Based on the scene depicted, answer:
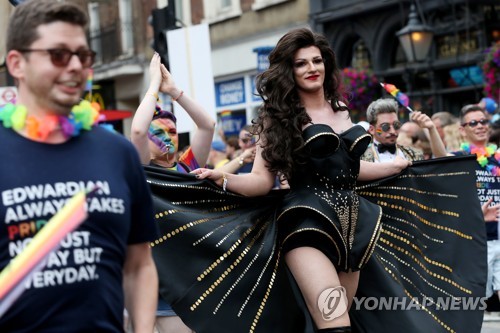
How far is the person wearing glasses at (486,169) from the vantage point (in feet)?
29.0

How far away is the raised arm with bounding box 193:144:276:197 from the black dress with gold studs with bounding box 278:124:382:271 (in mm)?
149

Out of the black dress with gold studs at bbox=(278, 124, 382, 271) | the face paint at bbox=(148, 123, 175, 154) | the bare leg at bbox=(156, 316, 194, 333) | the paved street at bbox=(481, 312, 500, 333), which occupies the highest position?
the face paint at bbox=(148, 123, 175, 154)

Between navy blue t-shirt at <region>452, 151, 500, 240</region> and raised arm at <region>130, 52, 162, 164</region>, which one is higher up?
raised arm at <region>130, 52, 162, 164</region>

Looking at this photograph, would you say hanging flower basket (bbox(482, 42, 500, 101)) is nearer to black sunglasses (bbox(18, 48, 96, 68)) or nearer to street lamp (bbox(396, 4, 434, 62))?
street lamp (bbox(396, 4, 434, 62))

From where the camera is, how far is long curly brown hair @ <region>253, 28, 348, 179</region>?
18.8 feet

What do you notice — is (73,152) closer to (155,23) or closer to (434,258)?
(434,258)

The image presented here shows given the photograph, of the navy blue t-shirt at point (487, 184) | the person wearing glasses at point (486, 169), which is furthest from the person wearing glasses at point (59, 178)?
the navy blue t-shirt at point (487, 184)

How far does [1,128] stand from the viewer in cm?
320

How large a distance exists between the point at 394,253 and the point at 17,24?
3.78 metres

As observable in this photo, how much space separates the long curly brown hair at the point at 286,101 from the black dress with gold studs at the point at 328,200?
0.08 m

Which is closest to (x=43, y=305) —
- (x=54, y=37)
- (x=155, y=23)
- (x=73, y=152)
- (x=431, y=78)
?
(x=73, y=152)

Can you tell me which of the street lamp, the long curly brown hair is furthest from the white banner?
the street lamp

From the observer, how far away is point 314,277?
18.1 feet

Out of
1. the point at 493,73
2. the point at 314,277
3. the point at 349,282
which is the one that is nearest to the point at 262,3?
the point at 493,73
